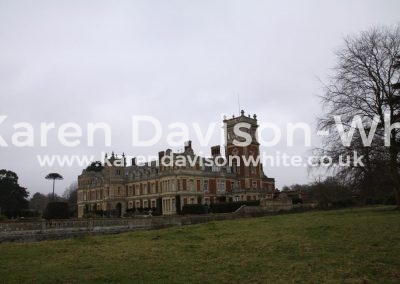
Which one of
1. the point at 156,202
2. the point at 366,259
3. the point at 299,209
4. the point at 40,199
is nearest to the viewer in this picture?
the point at 366,259

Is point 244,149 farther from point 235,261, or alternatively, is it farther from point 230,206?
point 235,261

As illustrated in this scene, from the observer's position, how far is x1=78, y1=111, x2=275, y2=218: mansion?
5134cm

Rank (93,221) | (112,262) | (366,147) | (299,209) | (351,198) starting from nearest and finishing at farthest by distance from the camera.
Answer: (112,262) < (366,147) < (93,221) < (299,209) < (351,198)

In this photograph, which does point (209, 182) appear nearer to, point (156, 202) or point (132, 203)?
point (156, 202)

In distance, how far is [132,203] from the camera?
195ft

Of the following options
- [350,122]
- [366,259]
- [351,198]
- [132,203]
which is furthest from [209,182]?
[366,259]

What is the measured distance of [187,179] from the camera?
168 feet

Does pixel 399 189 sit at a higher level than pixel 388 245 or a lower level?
higher

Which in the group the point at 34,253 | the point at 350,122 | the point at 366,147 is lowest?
the point at 34,253

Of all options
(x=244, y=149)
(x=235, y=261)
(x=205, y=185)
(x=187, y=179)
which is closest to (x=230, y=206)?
(x=187, y=179)

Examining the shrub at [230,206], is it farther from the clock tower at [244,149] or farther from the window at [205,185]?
the clock tower at [244,149]

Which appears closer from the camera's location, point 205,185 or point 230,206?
point 230,206

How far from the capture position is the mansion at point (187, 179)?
51344 millimetres

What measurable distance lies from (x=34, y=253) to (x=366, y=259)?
10.4 meters
